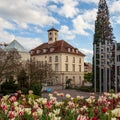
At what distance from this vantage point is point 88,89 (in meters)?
37.5

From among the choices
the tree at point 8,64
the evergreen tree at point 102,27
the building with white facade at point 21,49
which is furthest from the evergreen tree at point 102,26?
the tree at point 8,64

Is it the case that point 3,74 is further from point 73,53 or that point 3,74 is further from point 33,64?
point 73,53

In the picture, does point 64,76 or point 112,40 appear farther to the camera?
point 64,76

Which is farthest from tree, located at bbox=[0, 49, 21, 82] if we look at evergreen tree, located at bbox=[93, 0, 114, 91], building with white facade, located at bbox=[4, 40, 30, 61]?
building with white facade, located at bbox=[4, 40, 30, 61]

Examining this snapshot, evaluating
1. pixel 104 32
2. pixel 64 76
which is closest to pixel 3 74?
pixel 104 32

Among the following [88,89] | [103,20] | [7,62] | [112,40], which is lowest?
[88,89]

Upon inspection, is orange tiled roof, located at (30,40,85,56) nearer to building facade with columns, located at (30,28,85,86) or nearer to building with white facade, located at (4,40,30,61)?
building facade with columns, located at (30,28,85,86)

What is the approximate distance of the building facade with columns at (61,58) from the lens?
53938 mm

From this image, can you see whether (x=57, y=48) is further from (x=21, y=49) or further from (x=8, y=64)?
(x=8, y=64)

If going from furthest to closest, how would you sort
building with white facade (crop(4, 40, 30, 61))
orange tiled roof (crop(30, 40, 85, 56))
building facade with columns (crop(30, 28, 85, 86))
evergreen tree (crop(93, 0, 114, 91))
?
orange tiled roof (crop(30, 40, 85, 56)), building facade with columns (crop(30, 28, 85, 86)), building with white facade (crop(4, 40, 30, 61)), evergreen tree (crop(93, 0, 114, 91))

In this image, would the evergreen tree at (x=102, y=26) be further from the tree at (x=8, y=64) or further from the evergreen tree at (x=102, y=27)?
the tree at (x=8, y=64)

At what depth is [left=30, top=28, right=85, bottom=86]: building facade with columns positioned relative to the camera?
53.9m

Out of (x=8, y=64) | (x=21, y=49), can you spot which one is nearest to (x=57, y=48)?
(x=21, y=49)

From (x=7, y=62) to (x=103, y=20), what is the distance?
67.0ft
